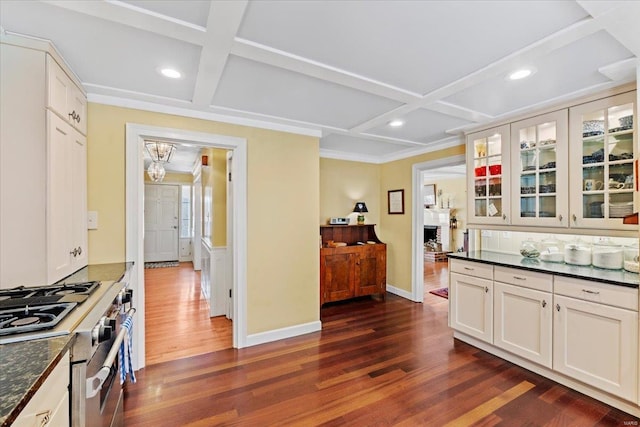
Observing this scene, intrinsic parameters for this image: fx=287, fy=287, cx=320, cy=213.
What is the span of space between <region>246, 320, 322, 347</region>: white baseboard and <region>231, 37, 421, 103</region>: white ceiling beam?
255 centimetres

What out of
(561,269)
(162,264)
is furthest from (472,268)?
(162,264)

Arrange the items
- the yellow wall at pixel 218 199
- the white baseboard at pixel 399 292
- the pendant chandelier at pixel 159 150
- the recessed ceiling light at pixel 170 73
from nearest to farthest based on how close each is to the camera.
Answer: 1. the recessed ceiling light at pixel 170 73
2. the yellow wall at pixel 218 199
3. the pendant chandelier at pixel 159 150
4. the white baseboard at pixel 399 292

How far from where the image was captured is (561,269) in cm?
234

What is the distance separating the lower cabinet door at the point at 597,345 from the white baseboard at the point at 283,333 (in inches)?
88.2

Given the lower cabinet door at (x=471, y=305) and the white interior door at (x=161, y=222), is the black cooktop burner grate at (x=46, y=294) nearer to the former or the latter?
the lower cabinet door at (x=471, y=305)

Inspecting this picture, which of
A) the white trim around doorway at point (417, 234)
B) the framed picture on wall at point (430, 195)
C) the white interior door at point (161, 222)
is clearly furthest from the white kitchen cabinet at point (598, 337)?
the white interior door at point (161, 222)

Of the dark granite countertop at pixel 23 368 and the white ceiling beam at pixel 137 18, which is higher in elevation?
the white ceiling beam at pixel 137 18

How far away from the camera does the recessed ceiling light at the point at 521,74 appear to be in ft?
6.46

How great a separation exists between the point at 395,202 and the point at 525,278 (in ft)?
8.31

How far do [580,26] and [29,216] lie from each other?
3.19m

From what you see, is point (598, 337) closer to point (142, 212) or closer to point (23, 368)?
point (23, 368)

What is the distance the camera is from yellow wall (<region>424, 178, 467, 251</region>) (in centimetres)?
795

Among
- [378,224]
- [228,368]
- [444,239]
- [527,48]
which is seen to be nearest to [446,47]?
[527,48]

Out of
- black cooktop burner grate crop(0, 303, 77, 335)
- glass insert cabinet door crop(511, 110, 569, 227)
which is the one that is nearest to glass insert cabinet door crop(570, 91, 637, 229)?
glass insert cabinet door crop(511, 110, 569, 227)
